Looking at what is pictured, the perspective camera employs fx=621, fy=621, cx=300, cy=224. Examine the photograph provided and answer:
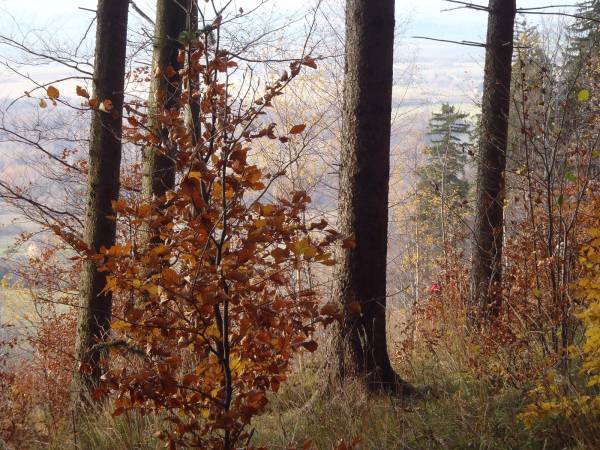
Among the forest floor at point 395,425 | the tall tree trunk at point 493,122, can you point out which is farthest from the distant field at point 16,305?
the forest floor at point 395,425

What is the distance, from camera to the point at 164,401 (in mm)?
2514

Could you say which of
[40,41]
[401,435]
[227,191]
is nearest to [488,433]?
[401,435]

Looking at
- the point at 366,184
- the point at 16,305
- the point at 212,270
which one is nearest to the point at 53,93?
the point at 212,270

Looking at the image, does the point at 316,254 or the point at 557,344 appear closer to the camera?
the point at 316,254

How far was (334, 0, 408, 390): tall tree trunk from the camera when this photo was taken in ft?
14.8

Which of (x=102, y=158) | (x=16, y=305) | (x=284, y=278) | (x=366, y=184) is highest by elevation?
(x=102, y=158)

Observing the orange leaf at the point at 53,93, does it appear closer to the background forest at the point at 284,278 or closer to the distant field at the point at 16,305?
the background forest at the point at 284,278

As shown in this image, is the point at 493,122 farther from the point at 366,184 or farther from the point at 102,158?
the point at 102,158

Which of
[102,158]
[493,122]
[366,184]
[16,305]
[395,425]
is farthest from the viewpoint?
Answer: [16,305]

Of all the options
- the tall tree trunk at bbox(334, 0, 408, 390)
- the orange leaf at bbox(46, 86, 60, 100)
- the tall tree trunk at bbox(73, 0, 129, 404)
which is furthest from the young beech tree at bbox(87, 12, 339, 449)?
the tall tree trunk at bbox(73, 0, 129, 404)

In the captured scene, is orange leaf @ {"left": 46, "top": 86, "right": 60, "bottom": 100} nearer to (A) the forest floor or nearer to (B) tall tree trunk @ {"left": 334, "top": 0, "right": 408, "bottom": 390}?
(A) the forest floor

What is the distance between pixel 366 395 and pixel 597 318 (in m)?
1.74

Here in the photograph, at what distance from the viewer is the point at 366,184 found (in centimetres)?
453

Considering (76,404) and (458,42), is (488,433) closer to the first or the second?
(76,404)
